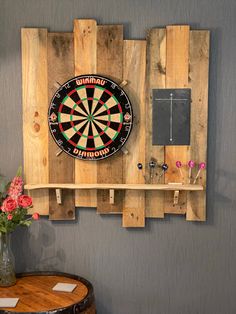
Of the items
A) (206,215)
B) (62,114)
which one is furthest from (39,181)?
(206,215)

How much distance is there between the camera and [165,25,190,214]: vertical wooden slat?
2645 millimetres

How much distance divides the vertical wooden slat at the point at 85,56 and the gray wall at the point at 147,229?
3.2 inches

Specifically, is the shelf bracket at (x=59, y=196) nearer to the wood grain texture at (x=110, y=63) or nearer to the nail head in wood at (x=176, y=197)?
the wood grain texture at (x=110, y=63)

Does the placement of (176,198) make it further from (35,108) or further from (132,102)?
(35,108)

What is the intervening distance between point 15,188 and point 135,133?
0.76 m

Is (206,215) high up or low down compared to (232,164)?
down

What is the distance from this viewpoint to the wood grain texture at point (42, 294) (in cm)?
233

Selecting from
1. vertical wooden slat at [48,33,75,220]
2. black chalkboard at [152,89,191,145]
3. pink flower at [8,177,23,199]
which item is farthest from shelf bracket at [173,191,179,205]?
pink flower at [8,177,23,199]

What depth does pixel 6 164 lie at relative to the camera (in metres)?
2.81

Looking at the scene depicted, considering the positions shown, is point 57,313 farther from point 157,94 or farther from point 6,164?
point 157,94

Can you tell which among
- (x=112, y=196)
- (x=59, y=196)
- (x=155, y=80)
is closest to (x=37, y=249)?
(x=59, y=196)

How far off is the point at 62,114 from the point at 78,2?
2.20 feet

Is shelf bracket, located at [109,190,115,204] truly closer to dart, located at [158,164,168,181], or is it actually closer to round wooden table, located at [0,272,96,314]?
dart, located at [158,164,168,181]

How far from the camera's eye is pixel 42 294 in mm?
2482
